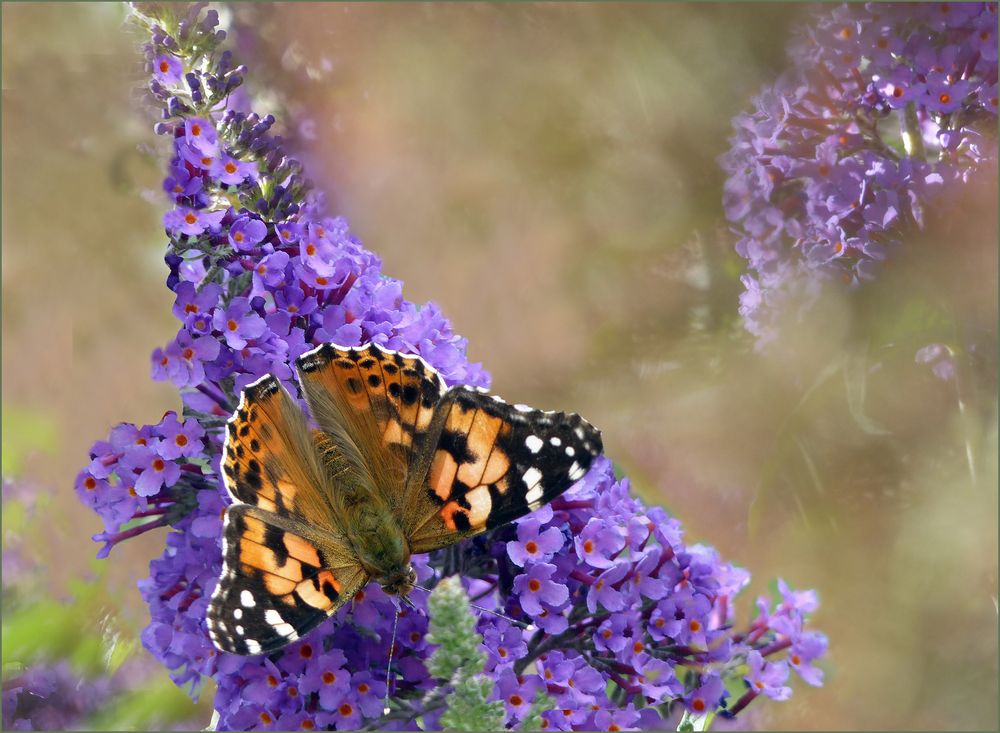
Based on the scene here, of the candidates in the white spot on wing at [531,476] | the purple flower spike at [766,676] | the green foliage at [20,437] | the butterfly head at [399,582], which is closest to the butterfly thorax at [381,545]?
the butterfly head at [399,582]

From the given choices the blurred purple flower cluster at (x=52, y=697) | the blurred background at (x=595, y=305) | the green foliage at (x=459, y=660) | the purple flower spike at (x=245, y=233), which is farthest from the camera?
the blurred background at (x=595, y=305)

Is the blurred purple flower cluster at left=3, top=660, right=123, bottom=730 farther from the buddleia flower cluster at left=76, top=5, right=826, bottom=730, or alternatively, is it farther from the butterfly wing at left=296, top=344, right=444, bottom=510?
the butterfly wing at left=296, top=344, right=444, bottom=510

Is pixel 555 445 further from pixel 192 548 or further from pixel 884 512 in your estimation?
pixel 884 512

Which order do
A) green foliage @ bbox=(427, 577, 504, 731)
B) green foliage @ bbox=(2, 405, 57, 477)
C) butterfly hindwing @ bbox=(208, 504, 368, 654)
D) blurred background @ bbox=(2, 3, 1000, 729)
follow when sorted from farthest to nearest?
green foliage @ bbox=(2, 405, 57, 477) < blurred background @ bbox=(2, 3, 1000, 729) < butterfly hindwing @ bbox=(208, 504, 368, 654) < green foliage @ bbox=(427, 577, 504, 731)

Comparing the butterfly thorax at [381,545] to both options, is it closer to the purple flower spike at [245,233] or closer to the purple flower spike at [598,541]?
the purple flower spike at [598,541]

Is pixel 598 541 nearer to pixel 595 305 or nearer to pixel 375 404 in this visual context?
pixel 375 404

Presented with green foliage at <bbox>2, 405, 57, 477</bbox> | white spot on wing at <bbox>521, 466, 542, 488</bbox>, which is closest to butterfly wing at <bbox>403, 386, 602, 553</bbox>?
white spot on wing at <bbox>521, 466, 542, 488</bbox>
